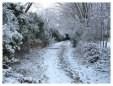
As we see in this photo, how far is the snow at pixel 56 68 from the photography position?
2.71m

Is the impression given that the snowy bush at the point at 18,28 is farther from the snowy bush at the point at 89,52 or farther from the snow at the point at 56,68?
the snowy bush at the point at 89,52

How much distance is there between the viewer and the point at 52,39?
109 inches

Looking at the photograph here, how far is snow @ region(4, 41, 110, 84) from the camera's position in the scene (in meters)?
2.71

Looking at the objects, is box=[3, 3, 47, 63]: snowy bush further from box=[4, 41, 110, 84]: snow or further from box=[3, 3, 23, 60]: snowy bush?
box=[4, 41, 110, 84]: snow

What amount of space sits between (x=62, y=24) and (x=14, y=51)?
0.51 m

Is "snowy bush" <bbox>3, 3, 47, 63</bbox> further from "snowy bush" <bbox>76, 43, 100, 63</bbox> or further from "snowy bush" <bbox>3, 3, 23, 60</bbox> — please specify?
"snowy bush" <bbox>76, 43, 100, 63</bbox>

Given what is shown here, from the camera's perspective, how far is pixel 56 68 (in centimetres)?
273

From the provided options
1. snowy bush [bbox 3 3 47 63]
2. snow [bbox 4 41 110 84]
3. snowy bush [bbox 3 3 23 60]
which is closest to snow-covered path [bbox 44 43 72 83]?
snow [bbox 4 41 110 84]

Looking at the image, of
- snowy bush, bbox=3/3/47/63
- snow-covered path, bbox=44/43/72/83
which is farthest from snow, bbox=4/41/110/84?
snowy bush, bbox=3/3/47/63

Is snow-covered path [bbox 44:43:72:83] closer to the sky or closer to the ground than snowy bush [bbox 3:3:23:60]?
closer to the ground

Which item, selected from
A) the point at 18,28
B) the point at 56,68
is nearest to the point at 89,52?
the point at 56,68

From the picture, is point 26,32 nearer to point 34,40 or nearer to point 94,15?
point 34,40

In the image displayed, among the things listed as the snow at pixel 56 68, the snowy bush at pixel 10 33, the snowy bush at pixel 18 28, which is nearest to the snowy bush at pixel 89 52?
the snow at pixel 56 68

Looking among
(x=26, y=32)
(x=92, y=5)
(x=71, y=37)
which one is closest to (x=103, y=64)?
(x=71, y=37)
